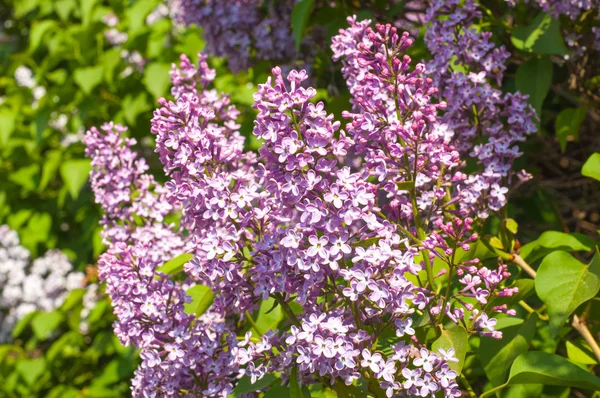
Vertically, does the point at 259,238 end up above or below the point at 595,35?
below

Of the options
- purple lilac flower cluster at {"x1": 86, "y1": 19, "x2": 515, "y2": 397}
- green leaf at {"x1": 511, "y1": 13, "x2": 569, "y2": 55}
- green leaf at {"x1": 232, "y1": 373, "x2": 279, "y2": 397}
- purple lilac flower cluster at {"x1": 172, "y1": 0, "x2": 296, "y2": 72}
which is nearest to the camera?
purple lilac flower cluster at {"x1": 86, "y1": 19, "x2": 515, "y2": 397}

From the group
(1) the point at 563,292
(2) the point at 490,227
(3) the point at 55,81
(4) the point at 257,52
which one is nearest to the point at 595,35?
(2) the point at 490,227

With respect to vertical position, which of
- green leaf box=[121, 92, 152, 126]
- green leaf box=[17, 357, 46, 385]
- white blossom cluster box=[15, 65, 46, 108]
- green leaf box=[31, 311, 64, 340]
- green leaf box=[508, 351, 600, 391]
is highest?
green leaf box=[508, 351, 600, 391]

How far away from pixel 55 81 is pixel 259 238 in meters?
3.37

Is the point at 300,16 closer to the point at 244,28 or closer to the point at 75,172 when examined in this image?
the point at 244,28

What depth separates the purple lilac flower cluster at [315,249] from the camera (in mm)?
1139

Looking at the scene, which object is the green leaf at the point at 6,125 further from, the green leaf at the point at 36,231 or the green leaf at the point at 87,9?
the green leaf at the point at 87,9

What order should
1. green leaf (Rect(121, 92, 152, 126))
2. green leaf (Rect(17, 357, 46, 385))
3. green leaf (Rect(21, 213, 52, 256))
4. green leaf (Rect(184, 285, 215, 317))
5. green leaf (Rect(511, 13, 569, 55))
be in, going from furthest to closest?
green leaf (Rect(21, 213, 52, 256)), green leaf (Rect(17, 357, 46, 385)), green leaf (Rect(121, 92, 152, 126)), green leaf (Rect(511, 13, 569, 55)), green leaf (Rect(184, 285, 215, 317))

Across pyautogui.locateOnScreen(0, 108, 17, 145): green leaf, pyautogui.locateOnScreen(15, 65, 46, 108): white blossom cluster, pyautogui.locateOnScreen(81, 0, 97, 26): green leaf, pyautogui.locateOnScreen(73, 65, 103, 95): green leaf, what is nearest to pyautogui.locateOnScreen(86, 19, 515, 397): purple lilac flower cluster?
pyautogui.locateOnScreen(73, 65, 103, 95): green leaf

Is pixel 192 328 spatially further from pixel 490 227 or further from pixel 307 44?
pixel 307 44

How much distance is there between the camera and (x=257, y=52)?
255 centimetres

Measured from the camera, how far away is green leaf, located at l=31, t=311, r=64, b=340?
12.5 feet

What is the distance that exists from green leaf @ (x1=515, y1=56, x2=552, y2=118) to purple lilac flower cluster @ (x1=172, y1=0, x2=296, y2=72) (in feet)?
2.97

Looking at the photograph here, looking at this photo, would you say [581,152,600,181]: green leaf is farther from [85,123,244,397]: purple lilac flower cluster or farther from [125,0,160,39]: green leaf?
[125,0,160,39]: green leaf
